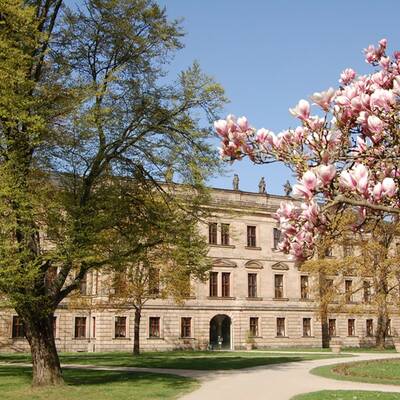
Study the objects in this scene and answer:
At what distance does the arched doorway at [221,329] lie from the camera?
163 ft

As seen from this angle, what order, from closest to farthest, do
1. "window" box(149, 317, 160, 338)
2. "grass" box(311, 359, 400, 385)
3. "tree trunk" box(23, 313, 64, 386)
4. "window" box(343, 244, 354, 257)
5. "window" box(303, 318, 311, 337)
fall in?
"tree trunk" box(23, 313, 64, 386), "grass" box(311, 359, 400, 385), "window" box(343, 244, 354, 257), "window" box(149, 317, 160, 338), "window" box(303, 318, 311, 337)

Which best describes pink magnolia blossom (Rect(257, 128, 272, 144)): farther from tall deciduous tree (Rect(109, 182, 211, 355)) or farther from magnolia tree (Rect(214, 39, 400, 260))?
tall deciduous tree (Rect(109, 182, 211, 355))

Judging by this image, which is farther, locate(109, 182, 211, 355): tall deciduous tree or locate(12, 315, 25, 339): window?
locate(12, 315, 25, 339): window

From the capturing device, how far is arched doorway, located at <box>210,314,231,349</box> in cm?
4970

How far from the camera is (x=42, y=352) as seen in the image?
1752 centimetres

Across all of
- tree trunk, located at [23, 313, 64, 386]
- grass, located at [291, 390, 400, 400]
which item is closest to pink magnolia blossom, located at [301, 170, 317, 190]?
grass, located at [291, 390, 400, 400]

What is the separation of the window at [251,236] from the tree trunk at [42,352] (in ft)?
110

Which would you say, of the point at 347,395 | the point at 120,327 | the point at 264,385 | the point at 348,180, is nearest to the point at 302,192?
the point at 348,180

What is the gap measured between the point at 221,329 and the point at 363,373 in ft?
100

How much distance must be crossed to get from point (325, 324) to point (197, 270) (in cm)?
3601

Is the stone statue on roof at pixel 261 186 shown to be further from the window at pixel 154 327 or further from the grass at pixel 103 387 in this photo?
the grass at pixel 103 387

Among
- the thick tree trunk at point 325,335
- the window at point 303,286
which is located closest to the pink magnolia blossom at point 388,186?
the window at point 303,286

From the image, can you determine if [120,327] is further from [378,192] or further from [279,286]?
[378,192]

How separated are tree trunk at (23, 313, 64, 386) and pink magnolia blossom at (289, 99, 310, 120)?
1394 centimetres
